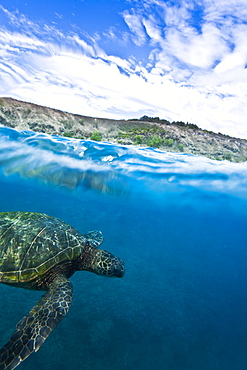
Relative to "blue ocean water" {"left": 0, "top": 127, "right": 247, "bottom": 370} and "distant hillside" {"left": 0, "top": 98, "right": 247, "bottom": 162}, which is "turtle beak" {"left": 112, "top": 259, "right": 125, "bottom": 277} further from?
A: "distant hillside" {"left": 0, "top": 98, "right": 247, "bottom": 162}

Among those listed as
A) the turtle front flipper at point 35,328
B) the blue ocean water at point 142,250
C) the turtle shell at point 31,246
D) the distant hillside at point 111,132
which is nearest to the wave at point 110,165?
the blue ocean water at point 142,250

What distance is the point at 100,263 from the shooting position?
455 centimetres

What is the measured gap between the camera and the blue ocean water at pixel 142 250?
17.8 ft

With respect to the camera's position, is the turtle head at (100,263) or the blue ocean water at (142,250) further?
the blue ocean water at (142,250)

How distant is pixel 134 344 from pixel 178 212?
75.6ft

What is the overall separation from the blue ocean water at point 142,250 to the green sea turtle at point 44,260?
2.25m

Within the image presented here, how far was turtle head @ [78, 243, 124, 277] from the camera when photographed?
4457 mm

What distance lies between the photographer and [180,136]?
26.2 m

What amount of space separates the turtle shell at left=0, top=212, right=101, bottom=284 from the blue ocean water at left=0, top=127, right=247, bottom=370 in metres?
2.38

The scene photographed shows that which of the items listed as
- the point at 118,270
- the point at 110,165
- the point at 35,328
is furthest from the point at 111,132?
the point at 35,328

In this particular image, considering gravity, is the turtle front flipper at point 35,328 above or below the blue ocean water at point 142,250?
above

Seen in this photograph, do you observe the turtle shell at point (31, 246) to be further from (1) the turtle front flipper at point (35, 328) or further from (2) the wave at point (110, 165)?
(2) the wave at point (110, 165)

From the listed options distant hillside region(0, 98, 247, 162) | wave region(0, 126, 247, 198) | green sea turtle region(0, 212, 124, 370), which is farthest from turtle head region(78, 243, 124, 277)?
distant hillside region(0, 98, 247, 162)

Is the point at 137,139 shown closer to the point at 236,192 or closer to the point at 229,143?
the point at 236,192
